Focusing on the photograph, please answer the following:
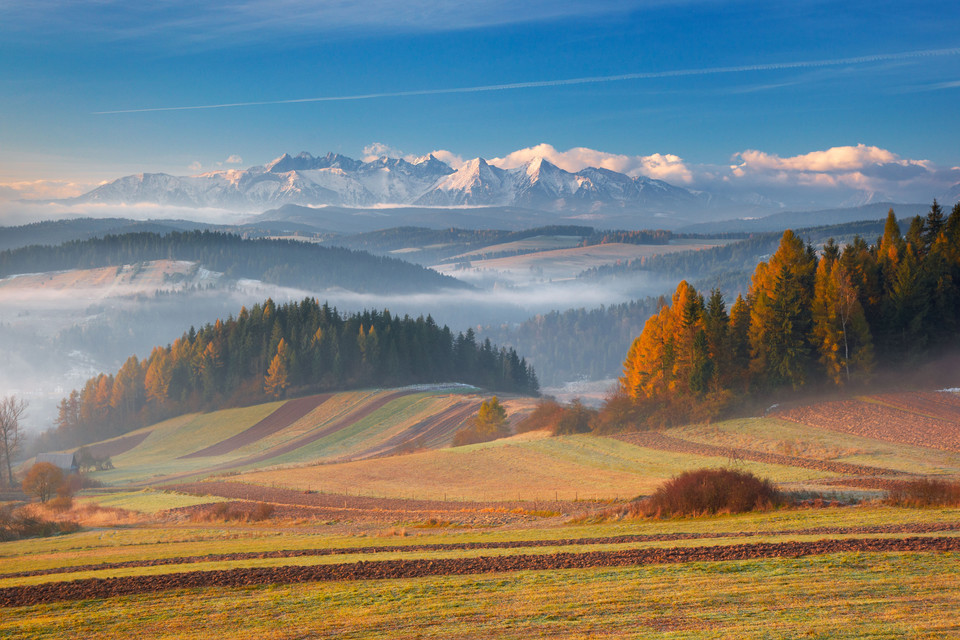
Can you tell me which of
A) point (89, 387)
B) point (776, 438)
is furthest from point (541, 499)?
point (89, 387)

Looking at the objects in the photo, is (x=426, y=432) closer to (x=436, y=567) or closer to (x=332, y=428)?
(x=332, y=428)

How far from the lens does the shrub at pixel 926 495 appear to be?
27.7 metres

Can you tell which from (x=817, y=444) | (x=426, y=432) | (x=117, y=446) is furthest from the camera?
(x=117, y=446)

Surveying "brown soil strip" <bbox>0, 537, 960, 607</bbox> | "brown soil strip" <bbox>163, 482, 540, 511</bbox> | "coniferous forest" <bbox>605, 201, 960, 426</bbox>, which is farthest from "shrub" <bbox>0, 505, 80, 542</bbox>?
"coniferous forest" <bbox>605, 201, 960, 426</bbox>

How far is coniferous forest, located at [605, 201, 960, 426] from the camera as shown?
66.6 meters

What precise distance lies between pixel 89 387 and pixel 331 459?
74721 mm

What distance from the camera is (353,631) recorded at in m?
15.3

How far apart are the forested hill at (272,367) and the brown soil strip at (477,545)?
92.6 m

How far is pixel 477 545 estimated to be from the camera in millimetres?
25453

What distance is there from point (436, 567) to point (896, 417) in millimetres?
49320

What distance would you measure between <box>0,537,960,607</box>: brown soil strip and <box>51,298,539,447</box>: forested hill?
97.2m

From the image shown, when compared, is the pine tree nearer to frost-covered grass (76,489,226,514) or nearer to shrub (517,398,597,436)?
shrub (517,398,597,436)

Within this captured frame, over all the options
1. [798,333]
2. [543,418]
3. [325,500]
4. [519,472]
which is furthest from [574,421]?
[325,500]

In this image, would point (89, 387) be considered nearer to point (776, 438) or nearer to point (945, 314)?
point (776, 438)
